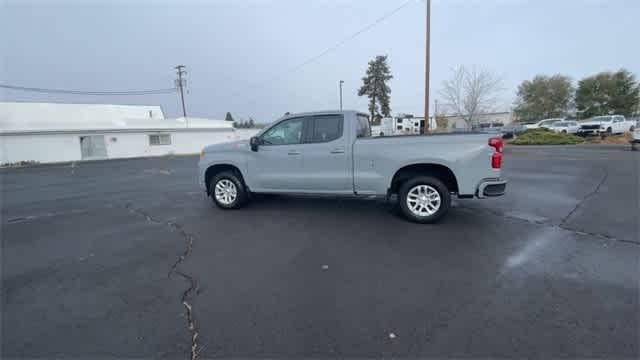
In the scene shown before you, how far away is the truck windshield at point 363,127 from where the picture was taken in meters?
5.28

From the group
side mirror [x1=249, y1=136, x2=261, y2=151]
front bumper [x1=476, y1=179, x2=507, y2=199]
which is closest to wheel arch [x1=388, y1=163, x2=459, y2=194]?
front bumper [x1=476, y1=179, x2=507, y2=199]

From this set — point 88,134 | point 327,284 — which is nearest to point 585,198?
point 327,284

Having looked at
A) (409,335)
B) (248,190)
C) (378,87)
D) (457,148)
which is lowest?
(409,335)

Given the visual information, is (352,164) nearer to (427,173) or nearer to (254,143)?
(427,173)

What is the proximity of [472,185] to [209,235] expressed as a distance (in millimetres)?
4400

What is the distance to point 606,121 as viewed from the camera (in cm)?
2458

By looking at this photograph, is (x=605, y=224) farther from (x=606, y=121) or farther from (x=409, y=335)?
(x=606, y=121)

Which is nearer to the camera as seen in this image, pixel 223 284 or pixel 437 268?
pixel 223 284

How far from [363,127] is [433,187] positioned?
1814 millimetres

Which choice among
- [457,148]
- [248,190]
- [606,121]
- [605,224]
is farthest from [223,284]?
[606,121]

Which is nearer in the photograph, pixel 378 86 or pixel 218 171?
pixel 218 171

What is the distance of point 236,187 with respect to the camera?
5891 mm

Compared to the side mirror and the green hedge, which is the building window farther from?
the green hedge

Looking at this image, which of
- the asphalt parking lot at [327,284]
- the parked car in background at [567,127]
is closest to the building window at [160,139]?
the asphalt parking lot at [327,284]
